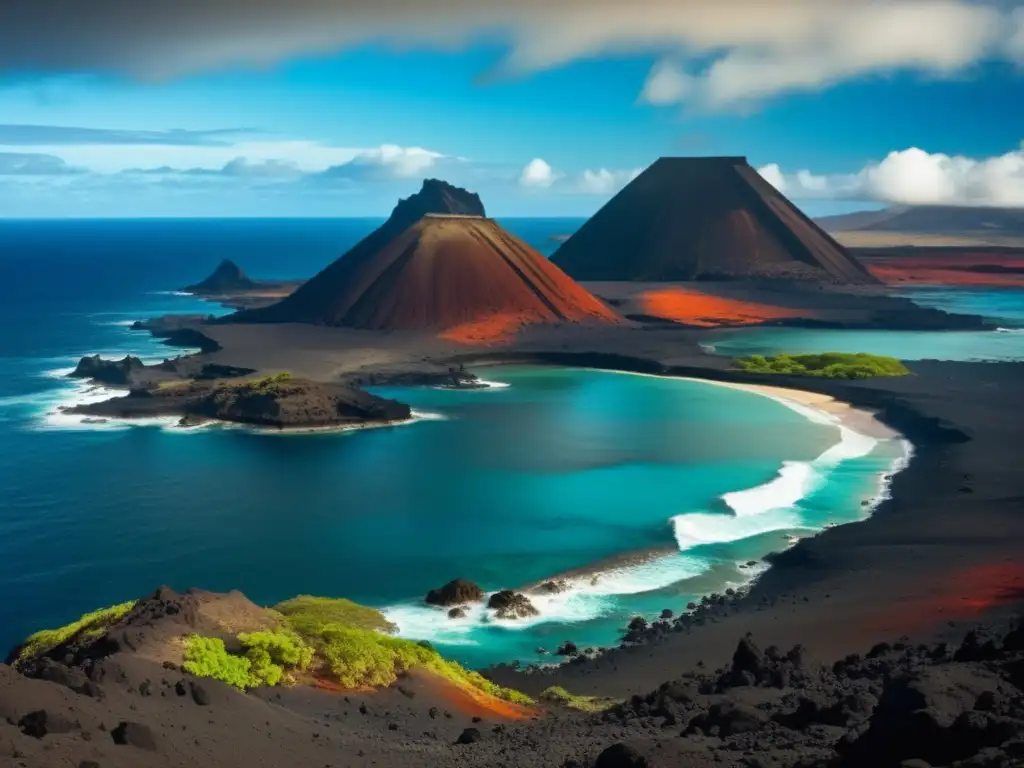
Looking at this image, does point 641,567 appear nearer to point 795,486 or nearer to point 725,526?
point 725,526

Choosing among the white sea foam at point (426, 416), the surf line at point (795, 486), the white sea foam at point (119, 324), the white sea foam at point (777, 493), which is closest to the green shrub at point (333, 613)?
the surf line at point (795, 486)

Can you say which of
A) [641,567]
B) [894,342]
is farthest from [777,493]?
[894,342]

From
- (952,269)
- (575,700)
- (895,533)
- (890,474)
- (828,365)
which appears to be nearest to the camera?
(575,700)

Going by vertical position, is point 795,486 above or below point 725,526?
above

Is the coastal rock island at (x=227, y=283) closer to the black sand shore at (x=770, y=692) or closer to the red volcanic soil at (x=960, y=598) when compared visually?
the black sand shore at (x=770, y=692)

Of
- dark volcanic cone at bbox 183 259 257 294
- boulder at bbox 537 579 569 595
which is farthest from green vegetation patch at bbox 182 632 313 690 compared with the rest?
dark volcanic cone at bbox 183 259 257 294
